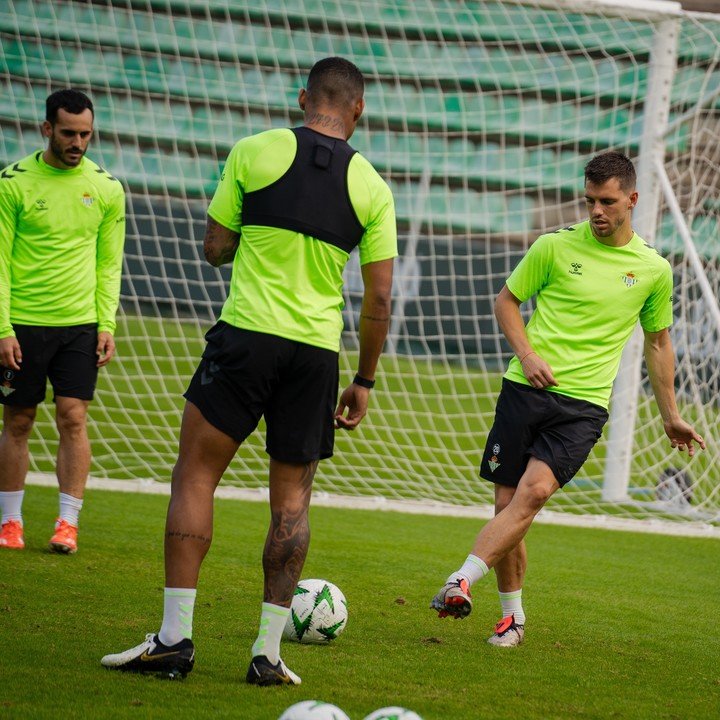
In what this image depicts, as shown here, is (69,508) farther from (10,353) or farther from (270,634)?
(270,634)

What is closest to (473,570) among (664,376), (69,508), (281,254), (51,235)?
(664,376)

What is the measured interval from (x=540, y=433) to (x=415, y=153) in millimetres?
7617

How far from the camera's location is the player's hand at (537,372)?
4254mm

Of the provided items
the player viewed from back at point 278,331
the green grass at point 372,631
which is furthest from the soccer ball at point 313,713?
the player viewed from back at point 278,331

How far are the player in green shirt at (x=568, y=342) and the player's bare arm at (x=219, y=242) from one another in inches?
50.2

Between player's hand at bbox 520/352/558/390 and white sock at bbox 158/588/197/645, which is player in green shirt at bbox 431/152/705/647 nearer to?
player's hand at bbox 520/352/558/390

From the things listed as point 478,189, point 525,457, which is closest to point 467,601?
point 525,457

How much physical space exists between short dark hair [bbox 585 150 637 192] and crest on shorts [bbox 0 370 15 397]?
2.78 metres

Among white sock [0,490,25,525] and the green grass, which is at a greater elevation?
white sock [0,490,25,525]

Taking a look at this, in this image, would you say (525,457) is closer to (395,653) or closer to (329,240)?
(395,653)

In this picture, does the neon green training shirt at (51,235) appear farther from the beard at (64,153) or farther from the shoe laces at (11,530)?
the shoe laces at (11,530)

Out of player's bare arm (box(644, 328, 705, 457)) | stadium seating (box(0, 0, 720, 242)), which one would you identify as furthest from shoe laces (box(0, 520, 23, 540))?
stadium seating (box(0, 0, 720, 242))

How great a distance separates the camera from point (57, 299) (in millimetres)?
5484

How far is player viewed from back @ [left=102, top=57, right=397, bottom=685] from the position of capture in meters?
3.39
